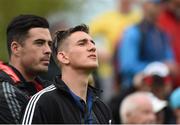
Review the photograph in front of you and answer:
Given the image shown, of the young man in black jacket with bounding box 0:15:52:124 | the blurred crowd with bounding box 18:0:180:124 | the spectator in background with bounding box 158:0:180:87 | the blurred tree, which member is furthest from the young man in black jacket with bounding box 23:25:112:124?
the blurred tree

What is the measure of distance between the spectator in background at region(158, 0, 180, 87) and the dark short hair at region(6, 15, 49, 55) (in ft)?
14.6

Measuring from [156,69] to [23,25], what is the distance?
4017 millimetres

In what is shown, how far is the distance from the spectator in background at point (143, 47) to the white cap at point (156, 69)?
109mm

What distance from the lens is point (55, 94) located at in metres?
7.36

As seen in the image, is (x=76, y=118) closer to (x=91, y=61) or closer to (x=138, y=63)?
(x=91, y=61)

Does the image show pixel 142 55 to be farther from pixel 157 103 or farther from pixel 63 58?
pixel 63 58

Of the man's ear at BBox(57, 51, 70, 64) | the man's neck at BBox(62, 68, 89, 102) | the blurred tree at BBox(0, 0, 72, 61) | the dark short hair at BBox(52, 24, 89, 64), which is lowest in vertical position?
the man's neck at BBox(62, 68, 89, 102)

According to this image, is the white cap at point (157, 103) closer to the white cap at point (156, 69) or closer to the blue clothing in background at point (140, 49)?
the white cap at point (156, 69)

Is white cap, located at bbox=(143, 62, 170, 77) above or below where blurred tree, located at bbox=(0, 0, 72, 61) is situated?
below

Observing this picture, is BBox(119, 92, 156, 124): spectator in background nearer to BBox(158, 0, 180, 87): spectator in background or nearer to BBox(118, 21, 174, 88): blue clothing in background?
BBox(118, 21, 174, 88): blue clothing in background

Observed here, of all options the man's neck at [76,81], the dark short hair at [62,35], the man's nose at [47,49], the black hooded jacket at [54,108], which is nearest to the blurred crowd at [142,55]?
the man's nose at [47,49]

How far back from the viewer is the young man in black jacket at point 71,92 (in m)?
7.23

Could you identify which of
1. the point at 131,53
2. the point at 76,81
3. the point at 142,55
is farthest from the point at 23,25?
the point at 142,55

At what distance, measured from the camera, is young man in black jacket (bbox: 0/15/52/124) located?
7988 mm
